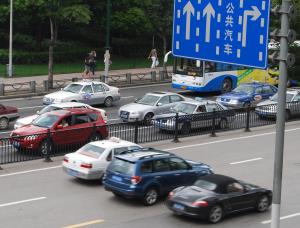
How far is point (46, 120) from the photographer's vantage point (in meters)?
27.0

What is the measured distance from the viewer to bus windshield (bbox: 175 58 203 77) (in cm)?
4138

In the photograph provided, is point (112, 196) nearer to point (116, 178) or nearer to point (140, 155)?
point (116, 178)

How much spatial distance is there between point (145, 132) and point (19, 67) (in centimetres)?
2211

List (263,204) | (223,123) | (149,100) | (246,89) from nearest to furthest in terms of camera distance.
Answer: (263,204) < (223,123) < (149,100) < (246,89)

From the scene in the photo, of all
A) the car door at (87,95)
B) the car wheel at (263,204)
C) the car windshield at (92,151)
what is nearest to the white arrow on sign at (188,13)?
the car wheel at (263,204)

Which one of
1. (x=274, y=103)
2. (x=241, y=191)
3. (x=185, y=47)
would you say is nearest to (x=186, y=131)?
(x=274, y=103)

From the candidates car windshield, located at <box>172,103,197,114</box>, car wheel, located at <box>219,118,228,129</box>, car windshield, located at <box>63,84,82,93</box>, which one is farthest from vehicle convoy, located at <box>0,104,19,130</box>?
car wheel, located at <box>219,118,228,129</box>

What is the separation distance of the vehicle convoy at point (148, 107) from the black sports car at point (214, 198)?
13141 mm

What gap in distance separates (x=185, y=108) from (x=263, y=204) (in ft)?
40.8

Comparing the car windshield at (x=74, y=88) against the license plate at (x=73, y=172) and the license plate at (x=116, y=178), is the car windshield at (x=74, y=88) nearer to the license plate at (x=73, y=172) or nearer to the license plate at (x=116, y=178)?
the license plate at (x=73, y=172)

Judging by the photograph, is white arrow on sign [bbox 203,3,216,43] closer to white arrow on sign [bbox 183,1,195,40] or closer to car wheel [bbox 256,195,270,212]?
white arrow on sign [bbox 183,1,195,40]

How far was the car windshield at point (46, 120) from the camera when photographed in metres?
26.7

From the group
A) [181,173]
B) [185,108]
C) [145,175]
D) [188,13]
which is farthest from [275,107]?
[188,13]

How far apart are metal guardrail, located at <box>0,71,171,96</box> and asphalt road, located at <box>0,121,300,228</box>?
43.7 feet
